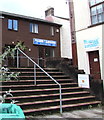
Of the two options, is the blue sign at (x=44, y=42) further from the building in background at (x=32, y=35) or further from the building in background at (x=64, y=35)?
the building in background at (x=64, y=35)

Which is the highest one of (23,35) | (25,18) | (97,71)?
(25,18)

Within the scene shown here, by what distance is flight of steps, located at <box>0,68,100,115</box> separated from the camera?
17.0 ft

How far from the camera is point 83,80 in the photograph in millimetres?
7219

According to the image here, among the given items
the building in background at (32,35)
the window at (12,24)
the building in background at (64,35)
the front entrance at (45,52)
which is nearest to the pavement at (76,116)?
the building in background at (32,35)

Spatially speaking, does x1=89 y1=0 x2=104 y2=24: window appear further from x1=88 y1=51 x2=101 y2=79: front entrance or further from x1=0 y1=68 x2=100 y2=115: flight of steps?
x1=0 y1=68 x2=100 y2=115: flight of steps

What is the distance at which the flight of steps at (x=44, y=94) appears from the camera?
519cm

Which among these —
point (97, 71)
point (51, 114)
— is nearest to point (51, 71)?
point (97, 71)

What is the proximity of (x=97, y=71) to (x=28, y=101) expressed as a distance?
13.6 ft

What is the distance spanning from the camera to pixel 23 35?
53.7 ft

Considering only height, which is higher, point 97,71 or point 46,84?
point 97,71

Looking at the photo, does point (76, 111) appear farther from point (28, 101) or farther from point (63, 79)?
point (63, 79)

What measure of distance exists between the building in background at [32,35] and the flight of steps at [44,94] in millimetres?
7860

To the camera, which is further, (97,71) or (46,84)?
(97,71)

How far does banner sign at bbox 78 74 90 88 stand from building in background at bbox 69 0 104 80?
867 millimetres
